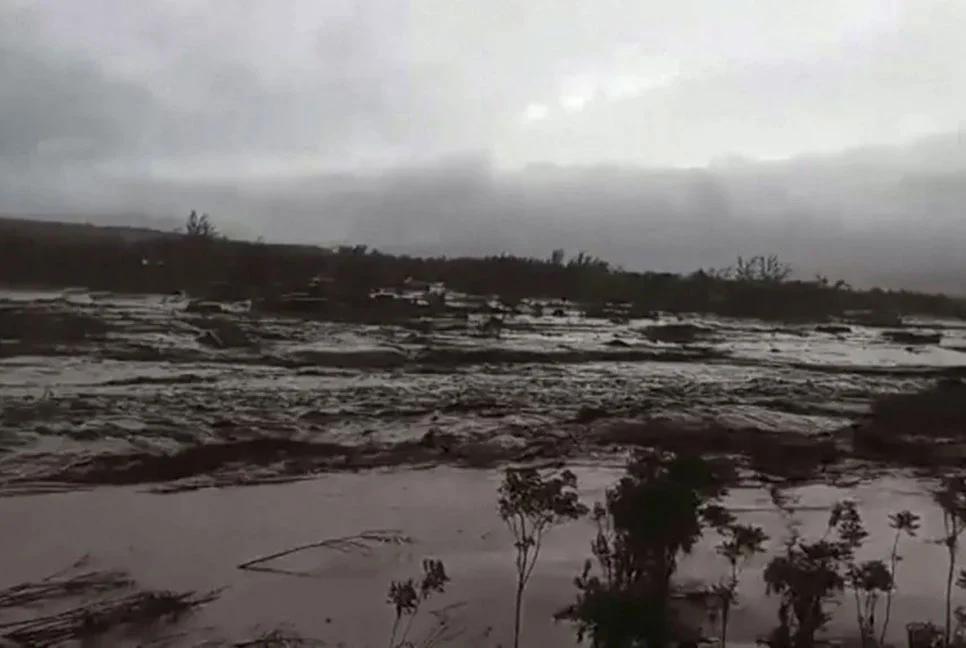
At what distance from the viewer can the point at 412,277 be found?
48.2 m

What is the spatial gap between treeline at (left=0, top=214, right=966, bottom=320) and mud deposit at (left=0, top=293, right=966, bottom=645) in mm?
10250

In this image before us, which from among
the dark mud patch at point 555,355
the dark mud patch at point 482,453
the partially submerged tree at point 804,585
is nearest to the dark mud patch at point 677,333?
the dark mud patch at point 555,355

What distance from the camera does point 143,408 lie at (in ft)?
40.4

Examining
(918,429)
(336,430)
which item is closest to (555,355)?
(918,429)

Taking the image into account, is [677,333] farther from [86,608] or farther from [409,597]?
[409,597]

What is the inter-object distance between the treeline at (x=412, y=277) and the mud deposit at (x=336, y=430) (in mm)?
10250

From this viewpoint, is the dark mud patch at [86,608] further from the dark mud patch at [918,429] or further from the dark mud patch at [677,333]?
the dark mud patch at [677,333]

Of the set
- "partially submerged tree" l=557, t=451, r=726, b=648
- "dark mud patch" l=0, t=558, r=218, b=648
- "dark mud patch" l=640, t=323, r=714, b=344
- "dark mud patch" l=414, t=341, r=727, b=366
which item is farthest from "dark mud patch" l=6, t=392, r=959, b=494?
"dark mud patch" l=640, t=323, r=714, b=344

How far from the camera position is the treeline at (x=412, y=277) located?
35.0 metres

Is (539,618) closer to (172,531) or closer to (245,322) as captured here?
(172,531)

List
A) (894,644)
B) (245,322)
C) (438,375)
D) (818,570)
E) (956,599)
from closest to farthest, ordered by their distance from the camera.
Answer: (818,570), (894,644), (956,599), (438,375), (245,322)

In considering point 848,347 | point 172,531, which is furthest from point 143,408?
point 848,347

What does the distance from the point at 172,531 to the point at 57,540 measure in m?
0.88

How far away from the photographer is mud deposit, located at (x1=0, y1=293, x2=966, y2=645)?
707 cm
